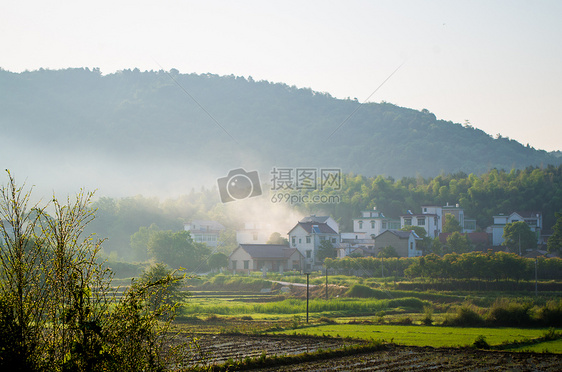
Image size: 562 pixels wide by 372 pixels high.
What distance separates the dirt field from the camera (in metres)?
16.2

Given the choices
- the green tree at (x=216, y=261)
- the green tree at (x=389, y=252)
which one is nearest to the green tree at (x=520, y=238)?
the green tree at (x=389, y=252)

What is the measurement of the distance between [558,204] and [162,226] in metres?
66.0

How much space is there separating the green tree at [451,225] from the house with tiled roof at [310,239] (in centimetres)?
1801

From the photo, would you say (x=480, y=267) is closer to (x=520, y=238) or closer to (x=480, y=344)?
(x=480, y=344)

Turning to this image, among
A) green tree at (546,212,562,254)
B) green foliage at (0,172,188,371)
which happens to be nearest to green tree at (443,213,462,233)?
green tree at (546,212,562,254)

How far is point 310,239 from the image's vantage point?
62.3 meters

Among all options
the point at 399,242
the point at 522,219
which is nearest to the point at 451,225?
the point at 522,219

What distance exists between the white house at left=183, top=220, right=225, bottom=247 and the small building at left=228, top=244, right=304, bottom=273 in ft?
79.8

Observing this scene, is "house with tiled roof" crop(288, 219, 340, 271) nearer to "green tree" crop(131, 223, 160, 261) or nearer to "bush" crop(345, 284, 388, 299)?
"bush" crop(345, 284, 388, 299)

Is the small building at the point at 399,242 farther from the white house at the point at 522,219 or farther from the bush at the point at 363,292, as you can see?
the white house at the point at 522,219

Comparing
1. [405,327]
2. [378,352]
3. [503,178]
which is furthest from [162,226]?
[378,352]

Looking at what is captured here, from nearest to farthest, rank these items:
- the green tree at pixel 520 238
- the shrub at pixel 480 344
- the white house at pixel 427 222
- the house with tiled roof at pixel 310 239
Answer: the shrub at pixel 480 344
the house with tiled roof at pixel 310 239
the green tree at pixel 520 238
the white house at pixel 427 222

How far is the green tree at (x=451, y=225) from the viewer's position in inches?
2908

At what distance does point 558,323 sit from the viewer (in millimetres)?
25562
